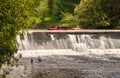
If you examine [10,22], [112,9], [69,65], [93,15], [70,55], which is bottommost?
[70,55]

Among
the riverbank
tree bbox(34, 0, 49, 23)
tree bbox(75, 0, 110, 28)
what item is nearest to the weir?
the riverbank

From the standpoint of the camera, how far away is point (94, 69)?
23.8 m

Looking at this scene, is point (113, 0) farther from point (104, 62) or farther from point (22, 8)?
point (22, 8)

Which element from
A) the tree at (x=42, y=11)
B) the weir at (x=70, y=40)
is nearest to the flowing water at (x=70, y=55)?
the weir at (x=70, y=40)

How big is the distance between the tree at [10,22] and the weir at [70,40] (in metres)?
20.2

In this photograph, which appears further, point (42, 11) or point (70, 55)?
point (42, 11)

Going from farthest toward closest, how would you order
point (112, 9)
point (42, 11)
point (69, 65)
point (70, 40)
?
point (42, 11) < point (112, 9) < point (70, 40) < point (69, 65)

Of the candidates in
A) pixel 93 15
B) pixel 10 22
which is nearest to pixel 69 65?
pixel 10 22

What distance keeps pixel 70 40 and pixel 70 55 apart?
4.62m

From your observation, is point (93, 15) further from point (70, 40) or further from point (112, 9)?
point (70, 40)

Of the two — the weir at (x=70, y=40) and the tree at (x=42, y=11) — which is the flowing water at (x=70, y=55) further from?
the tree at (x=42, y=11)

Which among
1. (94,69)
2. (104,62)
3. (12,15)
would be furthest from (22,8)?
(104,62)

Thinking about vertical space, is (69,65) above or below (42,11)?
below

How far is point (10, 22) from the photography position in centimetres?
1345
